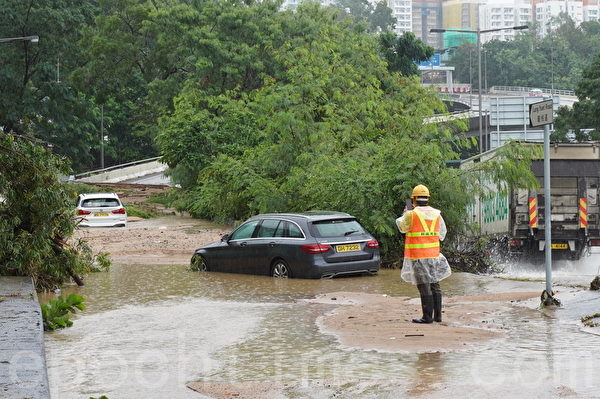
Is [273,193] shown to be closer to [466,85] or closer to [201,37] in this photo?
[201,37]

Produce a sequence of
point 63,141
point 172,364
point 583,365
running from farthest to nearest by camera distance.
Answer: point 63,141, point 172,364, point 583,365

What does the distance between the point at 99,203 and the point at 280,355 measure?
93.4ft

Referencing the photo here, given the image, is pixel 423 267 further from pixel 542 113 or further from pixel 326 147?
pixel 326 147

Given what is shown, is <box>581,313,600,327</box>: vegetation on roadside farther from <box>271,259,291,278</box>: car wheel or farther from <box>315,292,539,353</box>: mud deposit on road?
<box>271,259,291,278</box>: car wheel

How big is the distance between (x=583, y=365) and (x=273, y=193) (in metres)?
18.4

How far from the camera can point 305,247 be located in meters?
19.6

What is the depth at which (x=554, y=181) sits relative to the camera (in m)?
26.0

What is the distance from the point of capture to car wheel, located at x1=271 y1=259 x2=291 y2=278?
2008 cm

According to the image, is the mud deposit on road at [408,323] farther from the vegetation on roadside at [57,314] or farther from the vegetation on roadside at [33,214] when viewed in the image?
the vegetation on roadside at [33,214]

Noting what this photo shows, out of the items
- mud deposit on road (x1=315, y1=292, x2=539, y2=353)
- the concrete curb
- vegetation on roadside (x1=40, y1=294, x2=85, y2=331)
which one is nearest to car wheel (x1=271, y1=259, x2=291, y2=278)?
mud deposit on road (x1=315, y1=292, x2=539, y2=353)

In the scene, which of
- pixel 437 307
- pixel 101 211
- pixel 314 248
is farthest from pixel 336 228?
pixel 101 211

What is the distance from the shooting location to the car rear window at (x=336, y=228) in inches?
782

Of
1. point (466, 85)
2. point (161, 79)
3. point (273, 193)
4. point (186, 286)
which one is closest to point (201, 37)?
point (161, 79)

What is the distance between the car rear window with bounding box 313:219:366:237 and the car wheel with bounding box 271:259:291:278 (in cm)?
89
